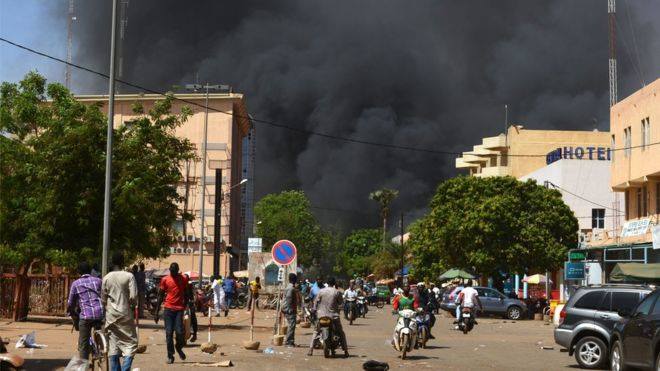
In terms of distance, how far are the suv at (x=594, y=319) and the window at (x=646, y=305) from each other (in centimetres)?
252

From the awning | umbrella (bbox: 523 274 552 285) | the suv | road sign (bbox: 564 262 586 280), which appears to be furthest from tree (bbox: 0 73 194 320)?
umbrella (bbox: 523 274 552 285)

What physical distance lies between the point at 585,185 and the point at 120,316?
63.2m

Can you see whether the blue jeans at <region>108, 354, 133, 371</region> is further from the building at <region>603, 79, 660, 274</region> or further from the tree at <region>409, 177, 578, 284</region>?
the tree at <region>409, 177, 578, 284</region>

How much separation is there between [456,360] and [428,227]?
44.2m

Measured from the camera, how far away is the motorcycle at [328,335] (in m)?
20.9

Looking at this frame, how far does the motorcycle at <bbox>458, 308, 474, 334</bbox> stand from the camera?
34009mm

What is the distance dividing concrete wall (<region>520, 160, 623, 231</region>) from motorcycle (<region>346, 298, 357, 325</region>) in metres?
36.0

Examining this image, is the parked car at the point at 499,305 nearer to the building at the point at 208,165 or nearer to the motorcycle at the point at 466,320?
the motorcycle at the point at 466,320

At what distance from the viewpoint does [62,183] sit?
28.7 meters

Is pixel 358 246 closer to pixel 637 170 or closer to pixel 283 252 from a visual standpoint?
pixel 637 170

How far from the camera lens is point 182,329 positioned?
1836 cm

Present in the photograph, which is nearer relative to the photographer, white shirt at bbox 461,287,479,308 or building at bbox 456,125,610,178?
white shirt at bbox 461,287,479,308

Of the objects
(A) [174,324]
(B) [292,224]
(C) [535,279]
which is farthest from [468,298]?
Answer: (B) [292,224]

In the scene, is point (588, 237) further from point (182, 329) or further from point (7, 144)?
point (182, 329)
